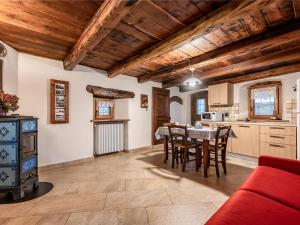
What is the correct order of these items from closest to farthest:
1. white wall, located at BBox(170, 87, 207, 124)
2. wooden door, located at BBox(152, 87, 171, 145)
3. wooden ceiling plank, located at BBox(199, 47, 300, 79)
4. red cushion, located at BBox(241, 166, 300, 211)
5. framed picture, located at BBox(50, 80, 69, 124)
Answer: red cushion, located at BBox(241, 166, 300, 211), wooden ceiling plank, located at BBox(199, 47, 300, 79), framed picture, located at BBox(50, 80, 69, 124), wooden door, located at BBox(152, 87, 171, 145), white wall, located at BBox(170, 87, 207, 124)

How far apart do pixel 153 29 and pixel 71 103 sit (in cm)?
247

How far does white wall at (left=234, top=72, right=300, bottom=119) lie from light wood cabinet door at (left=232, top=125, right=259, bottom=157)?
0.87m

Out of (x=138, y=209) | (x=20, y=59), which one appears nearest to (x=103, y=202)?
(x=138, y=209)

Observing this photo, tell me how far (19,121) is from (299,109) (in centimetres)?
430

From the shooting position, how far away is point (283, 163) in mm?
1901

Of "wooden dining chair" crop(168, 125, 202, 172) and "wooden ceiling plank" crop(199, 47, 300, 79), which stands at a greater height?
"wooden ceiling plank" crop(199, 47, 300, 79)

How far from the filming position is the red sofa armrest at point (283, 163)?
1.81m

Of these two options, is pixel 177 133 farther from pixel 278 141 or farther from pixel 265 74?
pixel 265 74

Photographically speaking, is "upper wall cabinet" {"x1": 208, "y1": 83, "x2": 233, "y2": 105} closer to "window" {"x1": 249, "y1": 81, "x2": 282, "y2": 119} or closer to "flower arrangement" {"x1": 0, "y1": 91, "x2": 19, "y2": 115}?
"window" {"x1": 249, "y1": 81, "x2": 282, "y2": 119}

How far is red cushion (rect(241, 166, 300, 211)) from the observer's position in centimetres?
130

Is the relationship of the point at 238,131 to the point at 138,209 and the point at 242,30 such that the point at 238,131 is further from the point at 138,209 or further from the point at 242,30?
the point at 138,209

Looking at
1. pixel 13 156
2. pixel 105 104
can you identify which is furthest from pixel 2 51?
pixel 105 104

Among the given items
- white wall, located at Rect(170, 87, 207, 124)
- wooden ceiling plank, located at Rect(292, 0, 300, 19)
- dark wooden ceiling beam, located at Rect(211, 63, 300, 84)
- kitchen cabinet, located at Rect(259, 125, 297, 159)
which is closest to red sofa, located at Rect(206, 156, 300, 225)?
wooden ceiling plank, located at Rect(292, 0, 300, 19)

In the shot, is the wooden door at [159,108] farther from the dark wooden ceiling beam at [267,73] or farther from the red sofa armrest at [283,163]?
the red sofa armrest at [283,163]
